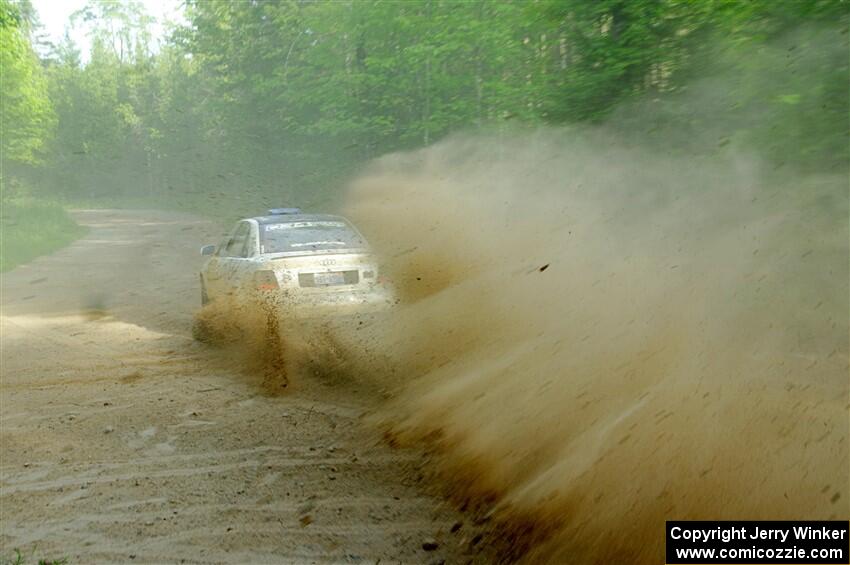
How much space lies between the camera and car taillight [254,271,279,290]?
10.1 m

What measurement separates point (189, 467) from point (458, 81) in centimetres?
1614

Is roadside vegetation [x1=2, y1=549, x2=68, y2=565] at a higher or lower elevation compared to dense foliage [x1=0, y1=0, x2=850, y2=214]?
lower

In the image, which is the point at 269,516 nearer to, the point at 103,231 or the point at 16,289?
the point at 16,289

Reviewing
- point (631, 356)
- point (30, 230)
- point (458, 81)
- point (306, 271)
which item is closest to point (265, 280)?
point (306, 271)

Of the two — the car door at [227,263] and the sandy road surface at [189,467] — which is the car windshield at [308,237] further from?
the sandy road surface at [189,467]

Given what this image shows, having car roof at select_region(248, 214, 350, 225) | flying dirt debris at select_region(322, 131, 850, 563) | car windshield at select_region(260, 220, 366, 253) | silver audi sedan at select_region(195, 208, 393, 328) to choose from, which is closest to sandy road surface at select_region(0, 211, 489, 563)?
flying dirt debris at select_region(322, 131, 850, 563)

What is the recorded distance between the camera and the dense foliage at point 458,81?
25.1ft

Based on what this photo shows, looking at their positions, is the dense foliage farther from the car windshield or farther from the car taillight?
the car taillight

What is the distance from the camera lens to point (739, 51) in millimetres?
8562

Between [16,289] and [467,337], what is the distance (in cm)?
1345

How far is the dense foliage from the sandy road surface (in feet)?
14.3

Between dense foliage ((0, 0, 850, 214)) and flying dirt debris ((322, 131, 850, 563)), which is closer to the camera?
flying dirt debris ((322, 131, 850, 563))

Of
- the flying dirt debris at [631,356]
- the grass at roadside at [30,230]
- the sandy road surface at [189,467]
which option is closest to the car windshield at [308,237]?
the flying dirt debris at [631,356]

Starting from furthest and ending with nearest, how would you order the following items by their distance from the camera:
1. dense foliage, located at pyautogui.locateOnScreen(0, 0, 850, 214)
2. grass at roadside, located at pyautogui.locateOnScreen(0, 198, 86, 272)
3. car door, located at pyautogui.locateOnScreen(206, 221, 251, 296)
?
grass at roadside, located at pyautogui.locateOnScreen(0, 198, 86, 272) → car door, located at pyautogui.locateOnScreen(206, 221, 251, 296) → dense foliage, located at pyautogui.locateOnScreen(0, 0, 850, 214)
